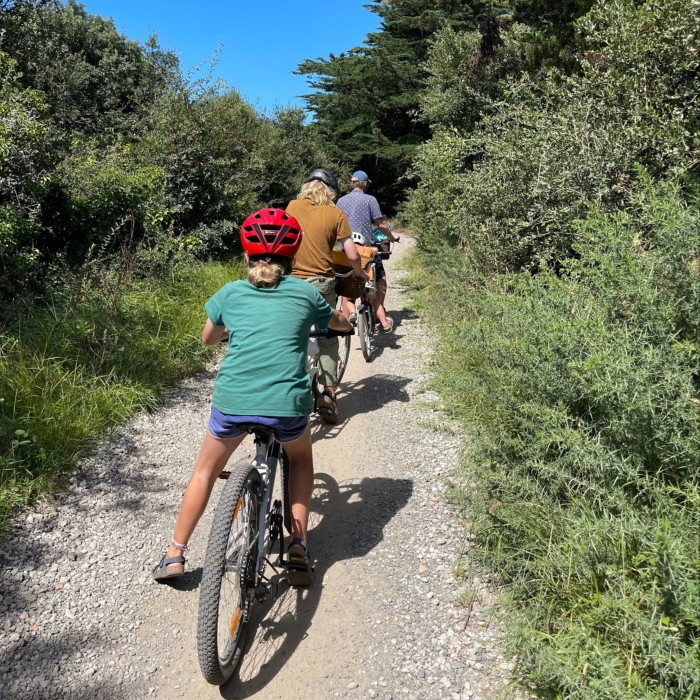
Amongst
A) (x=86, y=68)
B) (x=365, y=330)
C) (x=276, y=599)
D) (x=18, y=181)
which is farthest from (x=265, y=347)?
(x=86, y=68)

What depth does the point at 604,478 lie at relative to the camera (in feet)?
8.67

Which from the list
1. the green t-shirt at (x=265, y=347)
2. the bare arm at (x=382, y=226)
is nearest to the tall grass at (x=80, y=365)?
the green t-shirt at (x=265, y=347)

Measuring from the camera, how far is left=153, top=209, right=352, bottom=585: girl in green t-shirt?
2.49 metres

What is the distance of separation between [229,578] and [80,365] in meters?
3.27

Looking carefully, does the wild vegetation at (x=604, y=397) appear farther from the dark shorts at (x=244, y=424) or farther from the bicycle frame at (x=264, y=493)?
the dark shorts at (x=244, y=424)

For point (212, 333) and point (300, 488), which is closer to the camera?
point (212, 333)

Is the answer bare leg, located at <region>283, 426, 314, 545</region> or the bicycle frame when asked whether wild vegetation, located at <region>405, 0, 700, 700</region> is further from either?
the bicycle frame

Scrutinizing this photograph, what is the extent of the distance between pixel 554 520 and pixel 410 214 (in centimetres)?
1333

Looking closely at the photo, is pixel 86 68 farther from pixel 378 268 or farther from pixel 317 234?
pixel 317 234

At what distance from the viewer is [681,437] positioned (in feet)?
8.22

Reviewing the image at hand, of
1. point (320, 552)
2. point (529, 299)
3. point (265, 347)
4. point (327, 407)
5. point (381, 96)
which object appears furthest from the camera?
point (381, 96)

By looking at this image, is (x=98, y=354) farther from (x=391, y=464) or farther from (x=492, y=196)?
(x=492, y=196)

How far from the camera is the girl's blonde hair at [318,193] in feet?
14.3

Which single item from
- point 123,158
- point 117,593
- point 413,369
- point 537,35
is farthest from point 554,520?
point 123,158
